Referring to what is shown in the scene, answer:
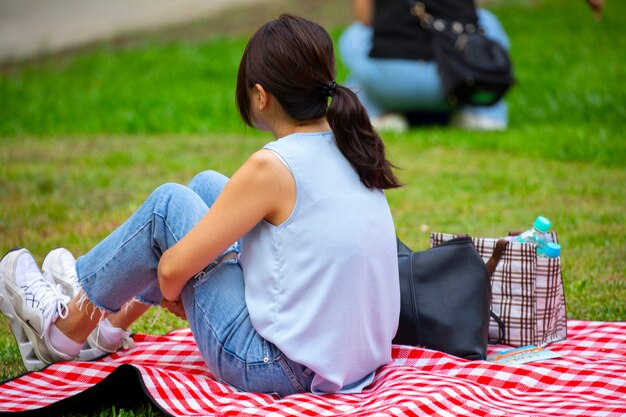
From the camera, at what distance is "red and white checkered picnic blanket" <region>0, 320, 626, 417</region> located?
2836 mm

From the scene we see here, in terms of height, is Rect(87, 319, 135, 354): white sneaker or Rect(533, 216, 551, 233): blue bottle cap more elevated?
Rect(533, 216, 551, 233): blue bottle cap

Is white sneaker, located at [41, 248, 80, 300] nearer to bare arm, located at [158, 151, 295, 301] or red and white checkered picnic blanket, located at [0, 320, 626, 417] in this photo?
red and white checkered picnic blanket, located at [0, 320, 626, 417]

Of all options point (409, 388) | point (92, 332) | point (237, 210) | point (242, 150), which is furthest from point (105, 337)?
point (242, 150)

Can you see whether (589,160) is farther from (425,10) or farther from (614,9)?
(614,9)

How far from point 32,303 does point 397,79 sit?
17.6 feet

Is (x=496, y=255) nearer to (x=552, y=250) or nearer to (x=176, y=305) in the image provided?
(x=552, y=250)

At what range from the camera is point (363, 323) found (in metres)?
2.91

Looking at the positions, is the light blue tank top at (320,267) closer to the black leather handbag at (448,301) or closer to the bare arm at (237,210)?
the bare arm at (237,210)

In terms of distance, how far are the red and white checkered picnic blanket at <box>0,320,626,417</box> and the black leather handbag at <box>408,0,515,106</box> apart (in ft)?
15.1

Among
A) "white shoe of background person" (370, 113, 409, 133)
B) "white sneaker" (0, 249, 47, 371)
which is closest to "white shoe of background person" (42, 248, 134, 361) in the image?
"white sneaker" (0, 249, 47, 371)

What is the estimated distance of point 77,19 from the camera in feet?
41.9

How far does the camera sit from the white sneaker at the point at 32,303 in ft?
10.8

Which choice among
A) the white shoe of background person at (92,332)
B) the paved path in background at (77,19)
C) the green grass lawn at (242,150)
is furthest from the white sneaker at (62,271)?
the paved path in background at (77,19)

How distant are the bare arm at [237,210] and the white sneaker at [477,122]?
589 centimetres
